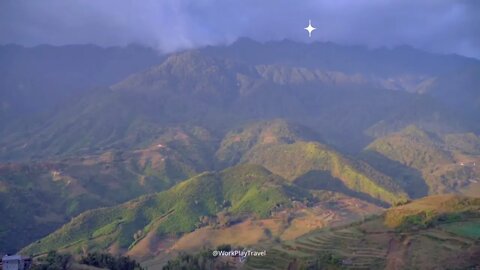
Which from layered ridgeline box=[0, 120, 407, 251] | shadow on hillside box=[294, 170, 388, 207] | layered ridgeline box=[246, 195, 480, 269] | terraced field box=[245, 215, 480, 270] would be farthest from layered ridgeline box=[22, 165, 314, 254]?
terraced field box=[245, 215, 480, 270]

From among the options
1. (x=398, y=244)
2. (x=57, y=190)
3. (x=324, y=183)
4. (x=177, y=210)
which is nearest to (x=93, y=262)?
(x=398, y=244)

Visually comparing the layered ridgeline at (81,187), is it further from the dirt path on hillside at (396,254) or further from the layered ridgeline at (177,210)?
the dirt path on hillside at (396,254)

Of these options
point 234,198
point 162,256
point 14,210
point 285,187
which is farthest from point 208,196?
point 14,210

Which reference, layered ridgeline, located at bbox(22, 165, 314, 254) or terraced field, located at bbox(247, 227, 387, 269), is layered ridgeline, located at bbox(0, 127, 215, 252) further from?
terraced field, located at bbox(247, 227, 387, 269)

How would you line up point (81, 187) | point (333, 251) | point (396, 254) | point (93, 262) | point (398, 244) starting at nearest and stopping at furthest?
1. point (396, 254)
2. point (398, 244)
3. point (333, 251)
4. point (93, 262)
5. point (81, 187)

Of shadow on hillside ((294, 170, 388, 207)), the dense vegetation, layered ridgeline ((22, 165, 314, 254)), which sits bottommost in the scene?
the dense vegetation

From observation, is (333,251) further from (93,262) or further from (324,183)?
(324,183)
